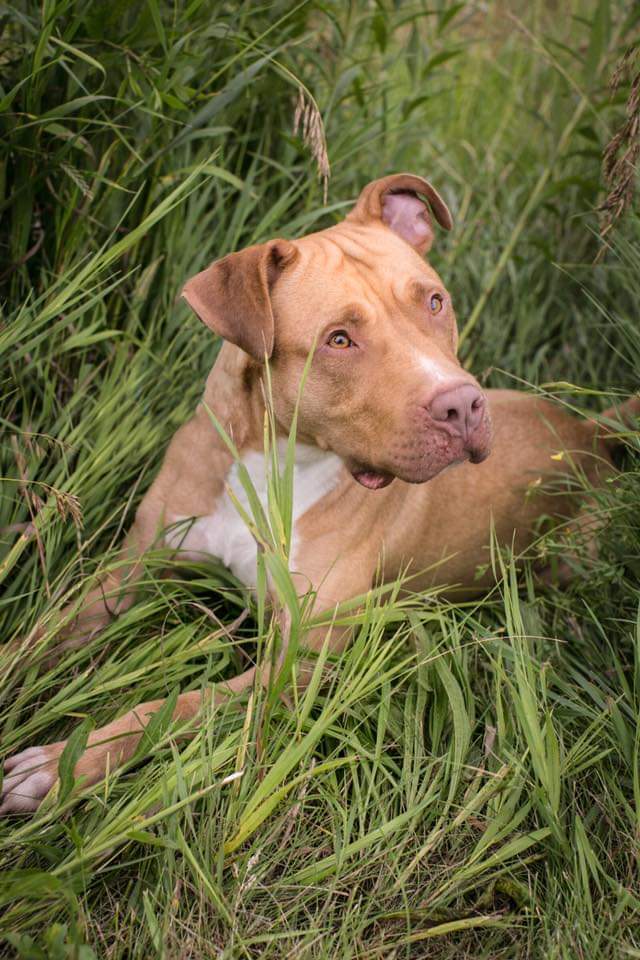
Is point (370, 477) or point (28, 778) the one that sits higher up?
point (370, 477)

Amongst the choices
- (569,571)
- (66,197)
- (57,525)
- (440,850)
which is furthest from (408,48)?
(440,850)

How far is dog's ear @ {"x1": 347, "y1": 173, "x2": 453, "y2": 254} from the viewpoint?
3.40 metres

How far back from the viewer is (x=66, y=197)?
360cm

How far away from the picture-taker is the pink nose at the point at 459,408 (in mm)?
2635

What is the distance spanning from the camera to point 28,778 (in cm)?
260

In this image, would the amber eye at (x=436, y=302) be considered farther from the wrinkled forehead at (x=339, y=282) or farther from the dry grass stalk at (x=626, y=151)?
the dry grass stalk at (x=626, y=151)

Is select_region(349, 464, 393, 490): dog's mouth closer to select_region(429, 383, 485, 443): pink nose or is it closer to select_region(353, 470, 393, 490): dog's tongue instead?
select_region(353, 470, 393, 490): dog's tongue

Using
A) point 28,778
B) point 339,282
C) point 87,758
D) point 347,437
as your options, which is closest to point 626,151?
point 339,282

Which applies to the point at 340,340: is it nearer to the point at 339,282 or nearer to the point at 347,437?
the point at 339,282

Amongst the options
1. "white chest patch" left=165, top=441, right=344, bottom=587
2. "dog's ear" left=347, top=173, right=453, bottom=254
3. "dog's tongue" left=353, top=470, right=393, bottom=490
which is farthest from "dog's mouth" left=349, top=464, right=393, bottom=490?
"dog's ear" left=347, top=173, right=453, bottom=254

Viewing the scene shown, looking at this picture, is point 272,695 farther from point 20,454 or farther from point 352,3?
point 352,3

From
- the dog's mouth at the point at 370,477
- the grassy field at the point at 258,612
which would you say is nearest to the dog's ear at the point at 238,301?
the dog's mouth at the point at 370,477

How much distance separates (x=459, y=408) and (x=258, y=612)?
77 centimetres

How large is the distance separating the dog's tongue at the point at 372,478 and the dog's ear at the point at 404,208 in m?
1.01
